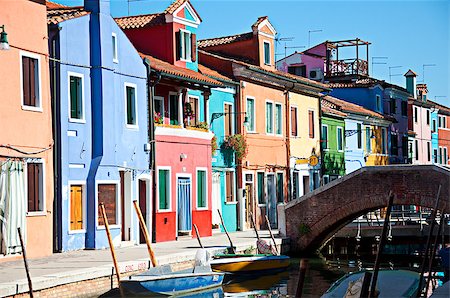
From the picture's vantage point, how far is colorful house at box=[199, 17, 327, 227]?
32750 millimetres

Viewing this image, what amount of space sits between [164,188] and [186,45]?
17.2 ft

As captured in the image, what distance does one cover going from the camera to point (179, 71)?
27.8 metres

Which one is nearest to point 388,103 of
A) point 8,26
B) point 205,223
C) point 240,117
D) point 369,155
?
point 369,155

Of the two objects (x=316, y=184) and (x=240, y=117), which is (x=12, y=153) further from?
(x=316, y=184)

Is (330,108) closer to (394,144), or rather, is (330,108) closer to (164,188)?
(394,144)

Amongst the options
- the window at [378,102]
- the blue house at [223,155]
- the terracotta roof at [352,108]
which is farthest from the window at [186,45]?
the window at [378,102]

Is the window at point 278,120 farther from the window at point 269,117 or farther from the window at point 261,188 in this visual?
the window at point 261,188

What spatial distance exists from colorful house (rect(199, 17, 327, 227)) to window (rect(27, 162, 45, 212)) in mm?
10365

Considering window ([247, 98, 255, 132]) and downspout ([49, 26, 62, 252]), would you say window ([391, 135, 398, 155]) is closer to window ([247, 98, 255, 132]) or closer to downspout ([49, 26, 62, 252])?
window ([247, 98, 255, 132])

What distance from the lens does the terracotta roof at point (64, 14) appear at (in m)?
23.2

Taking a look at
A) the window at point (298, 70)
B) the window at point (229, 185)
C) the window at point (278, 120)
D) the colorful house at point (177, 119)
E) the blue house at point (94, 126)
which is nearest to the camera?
the blue house at point (94, 126)

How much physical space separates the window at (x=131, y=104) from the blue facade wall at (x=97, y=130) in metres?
0.15

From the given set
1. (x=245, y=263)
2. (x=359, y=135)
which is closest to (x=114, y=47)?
(x=245, y=263)

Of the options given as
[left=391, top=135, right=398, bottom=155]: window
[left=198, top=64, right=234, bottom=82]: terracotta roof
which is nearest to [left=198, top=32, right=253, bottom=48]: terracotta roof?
[left=198, top=64, right=234, bottom=82]: terracotta roof
